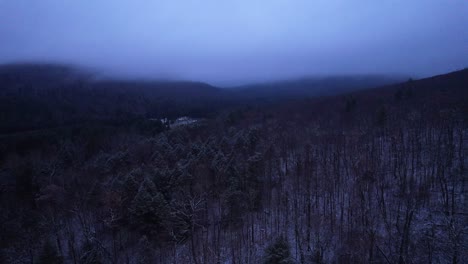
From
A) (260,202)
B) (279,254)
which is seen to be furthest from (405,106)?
(279,254)

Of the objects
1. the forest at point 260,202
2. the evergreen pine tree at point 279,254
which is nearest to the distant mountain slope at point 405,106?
the forest at point 260,202

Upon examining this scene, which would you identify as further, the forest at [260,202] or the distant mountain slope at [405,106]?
the distant mountain slope at [405,106]

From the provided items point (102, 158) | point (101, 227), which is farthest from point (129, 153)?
point (101, 227)

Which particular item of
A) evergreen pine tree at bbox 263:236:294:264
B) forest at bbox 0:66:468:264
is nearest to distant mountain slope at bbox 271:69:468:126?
forest at bbox 0:66:468:264

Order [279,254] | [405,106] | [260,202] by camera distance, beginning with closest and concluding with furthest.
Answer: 1. [279,254]
2. [260,202]
3. [405,106]

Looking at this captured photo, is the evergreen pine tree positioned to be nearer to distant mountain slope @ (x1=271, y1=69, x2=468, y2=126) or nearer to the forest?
the forest

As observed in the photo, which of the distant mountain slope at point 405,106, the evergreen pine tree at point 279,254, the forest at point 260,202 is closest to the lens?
the evergreen pine tree at point 279,254

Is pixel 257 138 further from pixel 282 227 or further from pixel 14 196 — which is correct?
A: pixel 14 196

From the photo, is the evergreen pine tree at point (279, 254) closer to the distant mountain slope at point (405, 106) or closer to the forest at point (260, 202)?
the forest at point (260, 202)

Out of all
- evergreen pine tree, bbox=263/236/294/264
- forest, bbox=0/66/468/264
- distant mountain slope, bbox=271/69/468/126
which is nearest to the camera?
evergreen pine tree, bbox=263/236/294/264

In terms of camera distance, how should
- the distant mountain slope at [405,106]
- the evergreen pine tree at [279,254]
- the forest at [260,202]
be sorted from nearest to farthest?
1. the evergreen pine tree at [279,254]
2. the forest at [260,202]
3. the distant mountain slope at [405,106]

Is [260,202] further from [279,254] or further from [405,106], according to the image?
[405,106]
